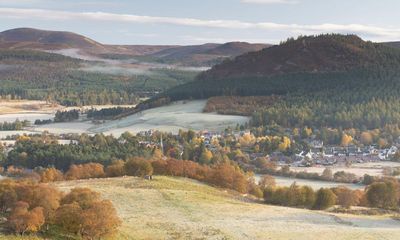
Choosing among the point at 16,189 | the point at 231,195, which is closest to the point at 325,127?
the point at 231,195

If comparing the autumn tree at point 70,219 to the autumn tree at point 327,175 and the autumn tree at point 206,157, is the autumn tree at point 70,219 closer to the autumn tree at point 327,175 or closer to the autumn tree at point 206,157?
the autumn tree at point 327,175

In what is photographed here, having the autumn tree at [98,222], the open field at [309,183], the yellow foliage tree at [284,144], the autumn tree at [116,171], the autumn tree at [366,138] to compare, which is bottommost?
the open field at [309,183]

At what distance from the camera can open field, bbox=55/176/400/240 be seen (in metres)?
52.8

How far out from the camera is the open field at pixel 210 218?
52844 mm

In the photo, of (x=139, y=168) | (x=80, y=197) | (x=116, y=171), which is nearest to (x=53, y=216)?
(x=80, y=197)

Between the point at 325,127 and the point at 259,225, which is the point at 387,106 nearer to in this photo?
the point at 325,127

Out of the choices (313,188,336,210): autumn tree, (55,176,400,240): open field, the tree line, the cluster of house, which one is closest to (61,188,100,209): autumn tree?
the tree line

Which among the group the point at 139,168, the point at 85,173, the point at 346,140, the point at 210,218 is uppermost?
the point at 210,218

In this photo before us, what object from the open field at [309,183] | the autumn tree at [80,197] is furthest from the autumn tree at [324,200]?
the autumn tree at [80,197]

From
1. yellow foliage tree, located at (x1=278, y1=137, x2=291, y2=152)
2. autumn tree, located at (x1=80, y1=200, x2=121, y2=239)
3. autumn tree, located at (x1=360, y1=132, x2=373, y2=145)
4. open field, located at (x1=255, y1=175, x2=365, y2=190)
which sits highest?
autumn tree, located at (x1=80, y1=200, x2=121, y2=239)

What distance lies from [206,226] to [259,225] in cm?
517

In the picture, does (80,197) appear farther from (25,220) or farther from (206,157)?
(206,157)

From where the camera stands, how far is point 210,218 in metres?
58.9

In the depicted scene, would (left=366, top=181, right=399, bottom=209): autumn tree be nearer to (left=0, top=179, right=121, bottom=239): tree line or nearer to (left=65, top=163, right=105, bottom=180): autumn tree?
(left=65, top=163, right=105, bottom=180): autumn tree
